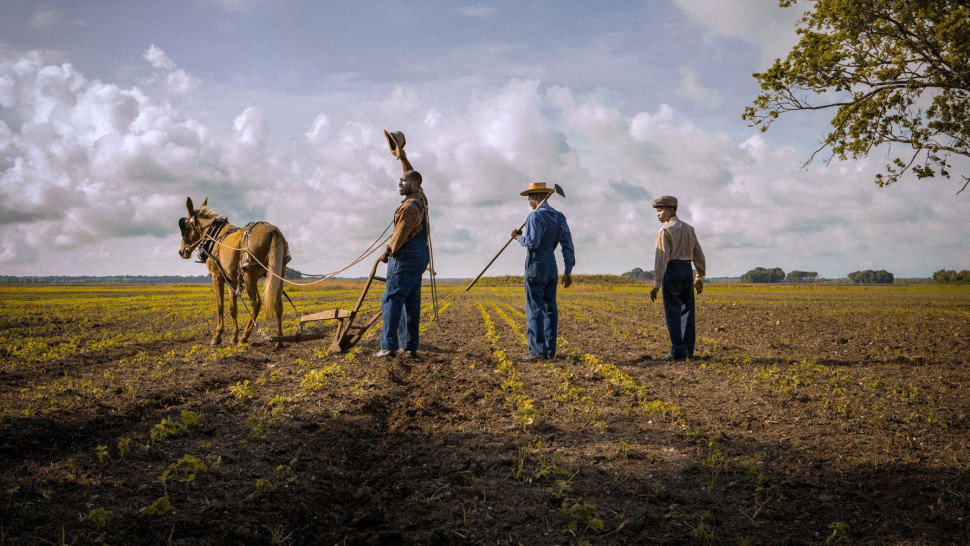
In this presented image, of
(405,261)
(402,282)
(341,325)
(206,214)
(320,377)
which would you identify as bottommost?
(320,377)

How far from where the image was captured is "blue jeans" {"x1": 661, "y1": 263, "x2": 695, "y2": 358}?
9.35 metres

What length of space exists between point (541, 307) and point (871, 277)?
16162cm

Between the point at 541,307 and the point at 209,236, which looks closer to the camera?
the point at 541,307

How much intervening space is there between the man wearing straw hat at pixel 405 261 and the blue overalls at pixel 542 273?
1.78m

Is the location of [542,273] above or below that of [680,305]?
above

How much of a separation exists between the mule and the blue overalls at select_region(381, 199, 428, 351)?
9.12ft

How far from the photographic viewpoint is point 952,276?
8750 cm

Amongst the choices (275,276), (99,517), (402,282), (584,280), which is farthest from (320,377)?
(584,280)

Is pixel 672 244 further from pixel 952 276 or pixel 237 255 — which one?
pixel 952 276

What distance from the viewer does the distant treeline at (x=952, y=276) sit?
258 feet

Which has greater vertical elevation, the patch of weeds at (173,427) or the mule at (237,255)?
the mule at (237,255)

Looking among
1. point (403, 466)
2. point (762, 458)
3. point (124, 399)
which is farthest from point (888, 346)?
point (124, 399)

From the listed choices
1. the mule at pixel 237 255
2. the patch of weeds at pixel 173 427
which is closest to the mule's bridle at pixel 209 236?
the mule at pixel 237 255

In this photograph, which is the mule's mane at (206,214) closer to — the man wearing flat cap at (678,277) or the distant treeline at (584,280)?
the man wearing flat cap at (678,277)
